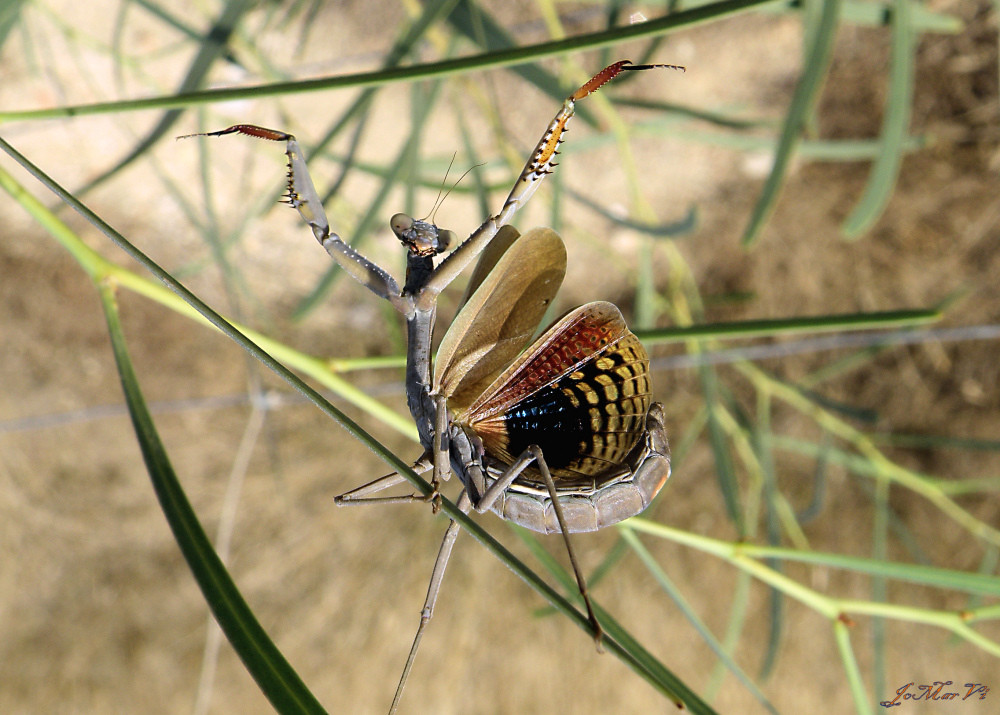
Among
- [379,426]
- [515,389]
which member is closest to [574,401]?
[515,389]

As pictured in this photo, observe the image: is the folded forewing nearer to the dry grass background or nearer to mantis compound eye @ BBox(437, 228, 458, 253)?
mantis compound eye @ BBox(437, 228, 458, 253)

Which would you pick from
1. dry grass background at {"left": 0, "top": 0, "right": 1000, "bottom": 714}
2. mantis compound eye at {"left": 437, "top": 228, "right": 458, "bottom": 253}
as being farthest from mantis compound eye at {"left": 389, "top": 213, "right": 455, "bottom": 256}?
dry grass background at {"left": 0, "top": 0, "right": 1000, "bottom": 714}

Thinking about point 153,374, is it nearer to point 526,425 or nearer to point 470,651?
point 470,651

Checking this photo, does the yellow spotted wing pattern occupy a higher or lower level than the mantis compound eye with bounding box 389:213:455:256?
lower

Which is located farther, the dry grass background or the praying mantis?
the dry grass background

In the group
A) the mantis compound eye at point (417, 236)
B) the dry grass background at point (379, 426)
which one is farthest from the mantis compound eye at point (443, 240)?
the dry grass background at point (379, 426)

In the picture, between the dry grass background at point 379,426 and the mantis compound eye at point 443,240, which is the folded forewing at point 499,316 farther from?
the dry grass background at point 379,426
